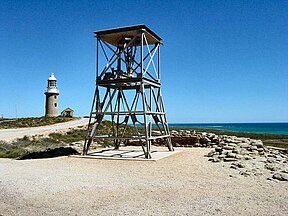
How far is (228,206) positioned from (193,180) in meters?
2.70

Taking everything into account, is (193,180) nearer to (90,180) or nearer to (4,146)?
(90,180)

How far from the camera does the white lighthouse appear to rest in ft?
183

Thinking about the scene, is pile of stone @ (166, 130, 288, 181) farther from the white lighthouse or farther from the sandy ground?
the white lighthouse

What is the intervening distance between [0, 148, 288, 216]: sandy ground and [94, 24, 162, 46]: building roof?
23.7ft

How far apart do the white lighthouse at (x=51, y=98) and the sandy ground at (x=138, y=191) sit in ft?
152

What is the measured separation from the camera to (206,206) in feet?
21.4

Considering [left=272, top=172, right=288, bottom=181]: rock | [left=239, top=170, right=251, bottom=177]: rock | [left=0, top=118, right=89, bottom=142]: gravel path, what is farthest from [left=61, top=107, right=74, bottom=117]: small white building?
[left=272, top=172, right=288, bottom=181]: rock

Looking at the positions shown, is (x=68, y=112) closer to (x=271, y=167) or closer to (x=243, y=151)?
(x=243, y=151)

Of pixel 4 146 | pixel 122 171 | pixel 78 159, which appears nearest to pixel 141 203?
pixel 122 171

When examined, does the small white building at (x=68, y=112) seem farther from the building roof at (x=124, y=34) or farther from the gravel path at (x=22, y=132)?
the building roof at (x=124, y=34)

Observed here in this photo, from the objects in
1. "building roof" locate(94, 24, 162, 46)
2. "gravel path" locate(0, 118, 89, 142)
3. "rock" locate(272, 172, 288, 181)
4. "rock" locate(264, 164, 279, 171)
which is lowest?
"rock" locate(272, 172, 288, 181)

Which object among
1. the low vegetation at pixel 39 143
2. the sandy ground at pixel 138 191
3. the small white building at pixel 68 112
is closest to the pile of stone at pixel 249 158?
the sandy ground at pixel 138 191

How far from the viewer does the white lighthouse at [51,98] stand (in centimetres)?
5591

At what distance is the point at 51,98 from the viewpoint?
184 ft
